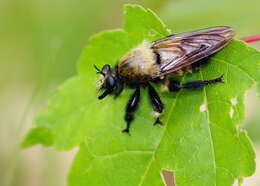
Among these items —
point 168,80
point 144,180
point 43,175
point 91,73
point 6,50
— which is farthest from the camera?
point 6,50

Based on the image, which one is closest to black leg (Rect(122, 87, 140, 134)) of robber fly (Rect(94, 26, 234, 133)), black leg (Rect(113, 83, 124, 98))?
robber fly (Rect(94, 26, 234, 133))

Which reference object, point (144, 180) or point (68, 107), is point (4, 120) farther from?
point (144, 180)

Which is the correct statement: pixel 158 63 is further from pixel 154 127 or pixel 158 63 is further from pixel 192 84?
pixel 154 127

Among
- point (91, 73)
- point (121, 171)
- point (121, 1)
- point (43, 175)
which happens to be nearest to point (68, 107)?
point (91, 73)

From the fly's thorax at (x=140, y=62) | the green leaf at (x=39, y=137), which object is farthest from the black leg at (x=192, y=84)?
the green leaf at (x=39, y=137)

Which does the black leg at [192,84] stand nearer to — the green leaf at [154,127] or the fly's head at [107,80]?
the green leaf at [154,127]

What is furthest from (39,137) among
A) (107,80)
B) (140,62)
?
(140,62)
